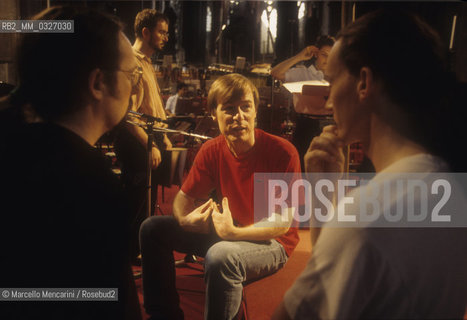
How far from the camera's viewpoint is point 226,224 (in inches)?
75.2

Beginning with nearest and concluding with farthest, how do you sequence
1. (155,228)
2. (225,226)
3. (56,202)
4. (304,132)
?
Answer: 1. (56,202)
2. (225,226)
3. (155,228)
4. (304,132)

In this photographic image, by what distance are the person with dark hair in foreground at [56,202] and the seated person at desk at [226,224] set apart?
691 mm

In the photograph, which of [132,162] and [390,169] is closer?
[390,169]

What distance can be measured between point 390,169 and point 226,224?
3.52 ft

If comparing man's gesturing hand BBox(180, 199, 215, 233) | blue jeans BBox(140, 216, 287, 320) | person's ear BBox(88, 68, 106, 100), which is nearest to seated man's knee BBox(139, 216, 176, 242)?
blue jeans BBox(140, 216, 287, 320)

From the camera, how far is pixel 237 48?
27141 mm

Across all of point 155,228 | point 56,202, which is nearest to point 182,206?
point 155,228

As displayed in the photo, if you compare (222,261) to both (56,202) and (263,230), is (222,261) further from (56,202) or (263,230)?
(56,202)

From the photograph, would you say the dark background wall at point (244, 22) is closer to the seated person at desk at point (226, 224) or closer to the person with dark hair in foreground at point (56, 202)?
the person with dark hair in foreground at point (56, 202)

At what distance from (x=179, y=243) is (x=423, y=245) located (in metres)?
1.60

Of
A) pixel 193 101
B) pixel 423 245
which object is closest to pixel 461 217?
pixel 423 245

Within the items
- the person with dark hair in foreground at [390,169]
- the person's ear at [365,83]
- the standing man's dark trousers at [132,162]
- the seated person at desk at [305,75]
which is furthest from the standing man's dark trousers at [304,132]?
the person's ear at [365,83]

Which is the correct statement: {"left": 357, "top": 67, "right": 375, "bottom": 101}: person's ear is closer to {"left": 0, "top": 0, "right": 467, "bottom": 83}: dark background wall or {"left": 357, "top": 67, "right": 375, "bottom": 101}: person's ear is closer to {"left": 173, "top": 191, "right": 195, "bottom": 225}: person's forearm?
{"left": 0, "top": 0, "right": 467, "bottom": 83}: dark background wall

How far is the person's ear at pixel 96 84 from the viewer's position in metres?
1.27
